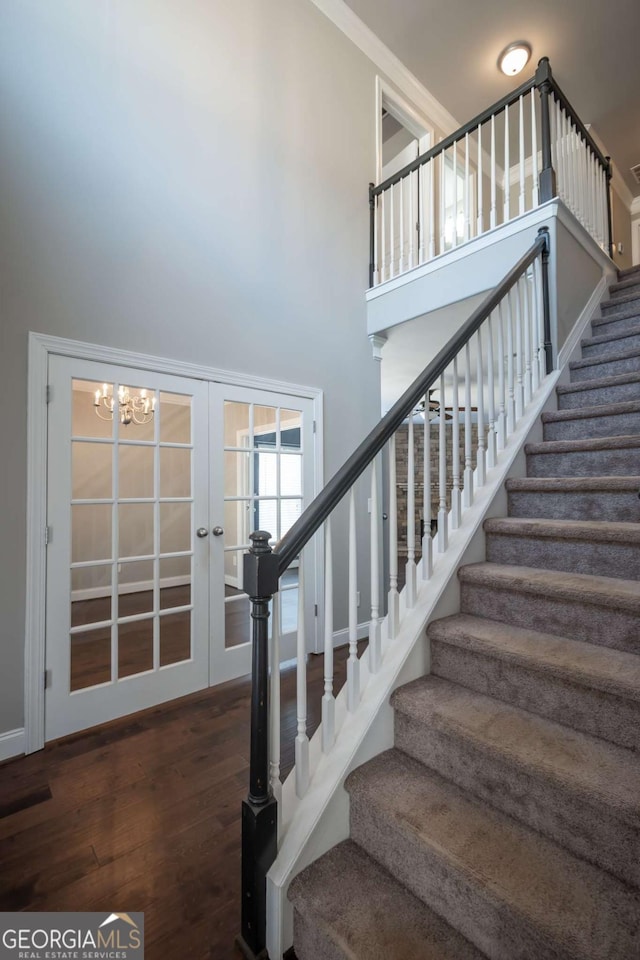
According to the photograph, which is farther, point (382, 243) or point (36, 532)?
point (382, 243)

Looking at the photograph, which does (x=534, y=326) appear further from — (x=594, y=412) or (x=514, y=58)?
(x=514, y=58)

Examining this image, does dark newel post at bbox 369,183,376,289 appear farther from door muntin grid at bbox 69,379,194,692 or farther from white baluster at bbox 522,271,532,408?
door muntin grid at bbox 69,379,194,692

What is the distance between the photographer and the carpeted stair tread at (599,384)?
7.27 feet

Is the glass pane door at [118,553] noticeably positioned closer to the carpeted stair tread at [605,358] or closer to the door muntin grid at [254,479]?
the door muntin grid at [254,479]

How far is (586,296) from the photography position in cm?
300

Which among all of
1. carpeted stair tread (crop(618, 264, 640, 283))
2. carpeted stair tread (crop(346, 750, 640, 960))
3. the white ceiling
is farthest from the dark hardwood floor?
the white ceiling

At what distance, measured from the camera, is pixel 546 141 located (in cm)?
269

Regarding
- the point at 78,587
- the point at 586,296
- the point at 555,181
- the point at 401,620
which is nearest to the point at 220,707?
the point at 78,587

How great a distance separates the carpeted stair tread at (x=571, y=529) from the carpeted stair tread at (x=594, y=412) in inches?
27.3

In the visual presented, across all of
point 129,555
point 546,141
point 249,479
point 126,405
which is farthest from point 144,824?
point 546,141

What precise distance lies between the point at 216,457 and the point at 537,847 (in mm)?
2258

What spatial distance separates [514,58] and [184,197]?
378 cm

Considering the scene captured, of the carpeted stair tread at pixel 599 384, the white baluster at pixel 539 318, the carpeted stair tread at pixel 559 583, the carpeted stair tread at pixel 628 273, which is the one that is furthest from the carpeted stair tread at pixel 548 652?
the carpeted stair tread at pixel 628 273

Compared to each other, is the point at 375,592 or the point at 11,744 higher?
the point at 375,592
